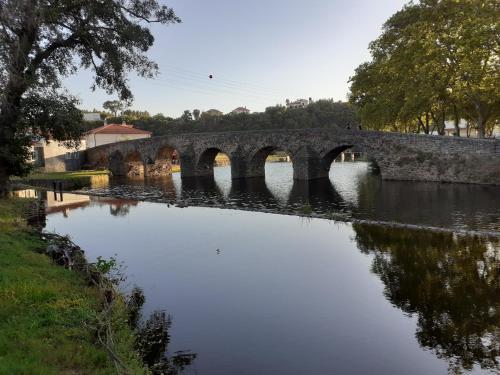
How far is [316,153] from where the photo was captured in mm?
42062

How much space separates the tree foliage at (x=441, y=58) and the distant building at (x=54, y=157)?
3813 cm

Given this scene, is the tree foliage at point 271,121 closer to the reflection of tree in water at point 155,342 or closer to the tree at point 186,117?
the tree at point 186,117

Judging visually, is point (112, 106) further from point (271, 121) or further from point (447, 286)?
point (447, 286)

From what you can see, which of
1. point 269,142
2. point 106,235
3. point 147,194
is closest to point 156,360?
point 106,235

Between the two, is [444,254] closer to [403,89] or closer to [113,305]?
[113,305]

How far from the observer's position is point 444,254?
1472 centimetres

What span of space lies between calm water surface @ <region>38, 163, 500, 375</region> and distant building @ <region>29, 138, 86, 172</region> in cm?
3420

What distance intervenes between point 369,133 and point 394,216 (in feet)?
56.8

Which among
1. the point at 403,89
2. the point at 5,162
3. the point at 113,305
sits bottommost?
the point at 113,305

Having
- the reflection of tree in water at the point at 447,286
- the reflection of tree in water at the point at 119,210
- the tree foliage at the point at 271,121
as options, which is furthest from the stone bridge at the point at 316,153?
the tree foliage at the point at 271,121

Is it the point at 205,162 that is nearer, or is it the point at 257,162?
the point at 257,162

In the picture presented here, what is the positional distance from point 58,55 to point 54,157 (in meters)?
38.4

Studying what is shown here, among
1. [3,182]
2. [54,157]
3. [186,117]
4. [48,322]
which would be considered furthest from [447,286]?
[186,117]

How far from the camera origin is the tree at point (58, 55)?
64.0 feet
